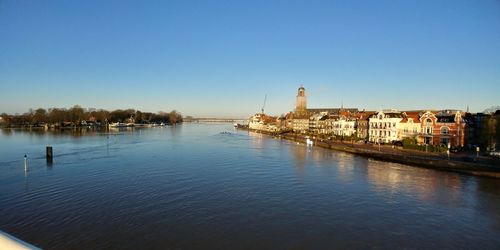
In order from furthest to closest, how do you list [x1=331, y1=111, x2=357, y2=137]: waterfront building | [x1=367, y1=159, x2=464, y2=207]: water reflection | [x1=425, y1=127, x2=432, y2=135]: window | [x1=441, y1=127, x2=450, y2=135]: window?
[x1=331, y1=111, x2=357, y2=137]: waterfront building → [x1=425, y1=127, x2=432, y2=135]: window → [x1=441, y1=127, x2=450, y2=135]: window → [x1=367, y1=159, x2=464, y2=207]: water reflection

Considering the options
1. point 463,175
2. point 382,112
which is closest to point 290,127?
point 382,112

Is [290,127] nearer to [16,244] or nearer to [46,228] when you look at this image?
[46,228]

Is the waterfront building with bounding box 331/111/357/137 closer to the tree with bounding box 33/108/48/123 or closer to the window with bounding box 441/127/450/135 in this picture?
the window with bounding box 441/127/450/135

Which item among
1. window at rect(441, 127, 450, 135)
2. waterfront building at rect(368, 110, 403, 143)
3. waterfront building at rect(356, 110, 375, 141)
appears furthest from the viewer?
waterfront building at rect(356, 110, 375, 141)

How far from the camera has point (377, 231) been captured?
38.3 ft

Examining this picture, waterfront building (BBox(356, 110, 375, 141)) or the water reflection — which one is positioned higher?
waterfront building (BBox(356, 110, 375, 141))

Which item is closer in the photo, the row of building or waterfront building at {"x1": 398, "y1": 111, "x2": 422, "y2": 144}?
the row of building

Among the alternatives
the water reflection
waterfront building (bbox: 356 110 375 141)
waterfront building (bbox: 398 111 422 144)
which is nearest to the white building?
waterfront building (bbox: 356 110 375 141)

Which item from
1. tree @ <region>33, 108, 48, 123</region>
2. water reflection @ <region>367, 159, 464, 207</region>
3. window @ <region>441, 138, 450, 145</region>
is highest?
tree @ <region>33, 108, 48, 123</region>

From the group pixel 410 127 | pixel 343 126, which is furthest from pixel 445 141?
pixel 343 126

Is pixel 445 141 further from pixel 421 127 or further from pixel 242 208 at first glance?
pixel 242 208

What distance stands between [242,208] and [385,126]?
3472 cm

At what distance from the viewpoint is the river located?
10.8 metres

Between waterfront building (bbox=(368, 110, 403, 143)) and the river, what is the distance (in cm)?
1921
